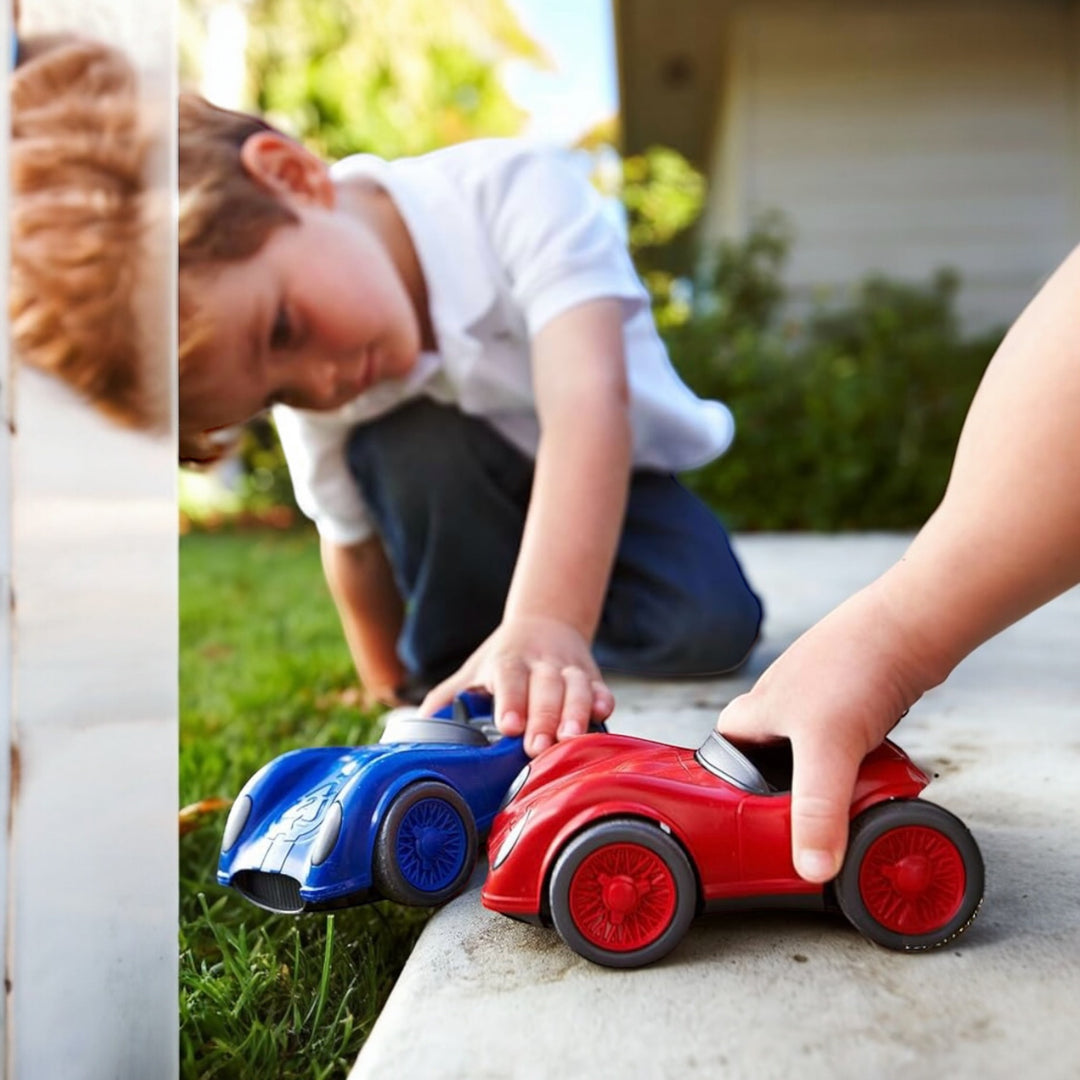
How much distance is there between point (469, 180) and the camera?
2.09 metres

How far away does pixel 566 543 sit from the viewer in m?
1.56

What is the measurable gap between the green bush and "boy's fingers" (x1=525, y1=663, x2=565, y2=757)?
4313mm

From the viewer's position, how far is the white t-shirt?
1.95m

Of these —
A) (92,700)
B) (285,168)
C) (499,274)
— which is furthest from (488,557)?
(92,700)

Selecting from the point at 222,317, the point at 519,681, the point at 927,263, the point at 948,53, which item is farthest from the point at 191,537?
the point at 519,681

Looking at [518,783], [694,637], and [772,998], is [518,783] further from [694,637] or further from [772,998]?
[694,637]

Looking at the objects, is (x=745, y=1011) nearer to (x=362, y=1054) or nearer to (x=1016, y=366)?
(x=362, y=1054)

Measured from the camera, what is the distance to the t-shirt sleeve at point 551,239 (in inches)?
74.7

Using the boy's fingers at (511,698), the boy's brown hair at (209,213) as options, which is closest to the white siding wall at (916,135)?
the boy's brown hair at (209,213)

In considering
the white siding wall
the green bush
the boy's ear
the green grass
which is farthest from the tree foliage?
the boy's ear

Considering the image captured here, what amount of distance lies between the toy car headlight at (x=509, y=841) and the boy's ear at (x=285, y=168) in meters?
1.16

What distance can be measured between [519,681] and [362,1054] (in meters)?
0.56

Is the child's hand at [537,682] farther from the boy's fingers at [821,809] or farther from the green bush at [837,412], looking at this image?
the green bush at [837,412]

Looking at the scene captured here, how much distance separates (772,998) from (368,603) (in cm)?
169
